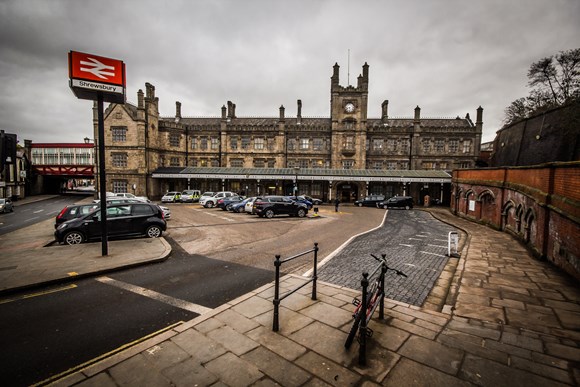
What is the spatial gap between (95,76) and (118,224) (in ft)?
19.5

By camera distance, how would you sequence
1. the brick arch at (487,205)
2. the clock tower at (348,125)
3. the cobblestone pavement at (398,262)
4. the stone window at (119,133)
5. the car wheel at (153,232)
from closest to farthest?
the cobblestone pavement at (398,262) → the car wheel at (153,232) → the brick arch at (487,205) → the stone window at (119,133) → the clock tower at (348,125)

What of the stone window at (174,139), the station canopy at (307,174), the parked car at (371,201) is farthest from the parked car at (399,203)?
the stone window at (174,139)

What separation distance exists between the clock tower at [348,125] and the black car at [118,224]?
28669 millimetres

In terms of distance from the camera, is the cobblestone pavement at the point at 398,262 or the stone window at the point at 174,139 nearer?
the cobblestone pavement at the point at 398,262

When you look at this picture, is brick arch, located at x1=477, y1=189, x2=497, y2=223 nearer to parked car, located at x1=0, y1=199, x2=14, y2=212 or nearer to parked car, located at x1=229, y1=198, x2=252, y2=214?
parked car, located at x1=229, y1=198, x2=252, y2=214

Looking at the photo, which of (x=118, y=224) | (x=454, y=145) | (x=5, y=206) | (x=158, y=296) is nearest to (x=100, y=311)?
(x=158, y=296)

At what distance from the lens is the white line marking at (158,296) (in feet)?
17.4

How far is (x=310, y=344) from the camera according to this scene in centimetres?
399

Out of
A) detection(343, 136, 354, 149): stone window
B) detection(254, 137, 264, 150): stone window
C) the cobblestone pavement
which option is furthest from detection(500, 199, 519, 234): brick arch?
detection(254, 137, 264, 150): stone window

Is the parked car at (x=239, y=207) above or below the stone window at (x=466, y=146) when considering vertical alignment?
below

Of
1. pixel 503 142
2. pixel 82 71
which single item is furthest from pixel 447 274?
pixel 503 142

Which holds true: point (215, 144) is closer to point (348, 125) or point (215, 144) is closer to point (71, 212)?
point (348, 125)

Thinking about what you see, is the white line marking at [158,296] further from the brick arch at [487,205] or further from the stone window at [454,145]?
the stone window at [454,145]

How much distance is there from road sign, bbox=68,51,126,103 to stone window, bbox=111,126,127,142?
98.8 feet
